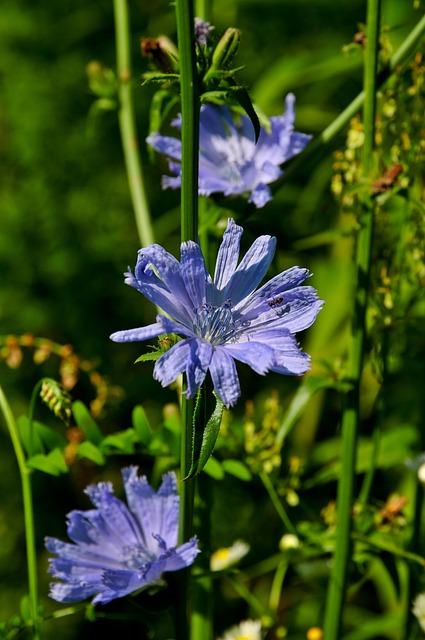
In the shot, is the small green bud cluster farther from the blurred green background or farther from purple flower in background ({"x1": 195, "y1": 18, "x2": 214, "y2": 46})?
the blurred green background

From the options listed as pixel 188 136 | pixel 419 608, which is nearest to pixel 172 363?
pixel 188 136

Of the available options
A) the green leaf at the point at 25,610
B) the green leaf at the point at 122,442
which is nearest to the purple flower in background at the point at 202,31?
the green leaf at the point at 122,442

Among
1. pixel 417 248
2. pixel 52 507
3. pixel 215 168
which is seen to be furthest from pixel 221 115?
pixel 52 507

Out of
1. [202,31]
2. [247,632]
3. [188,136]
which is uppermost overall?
[202,31]

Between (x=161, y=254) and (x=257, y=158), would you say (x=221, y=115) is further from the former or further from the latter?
(x=161, y=254)

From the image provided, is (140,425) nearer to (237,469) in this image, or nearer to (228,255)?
(237,469)

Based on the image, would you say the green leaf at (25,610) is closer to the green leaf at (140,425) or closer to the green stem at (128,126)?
the green leaf at (140,425)
